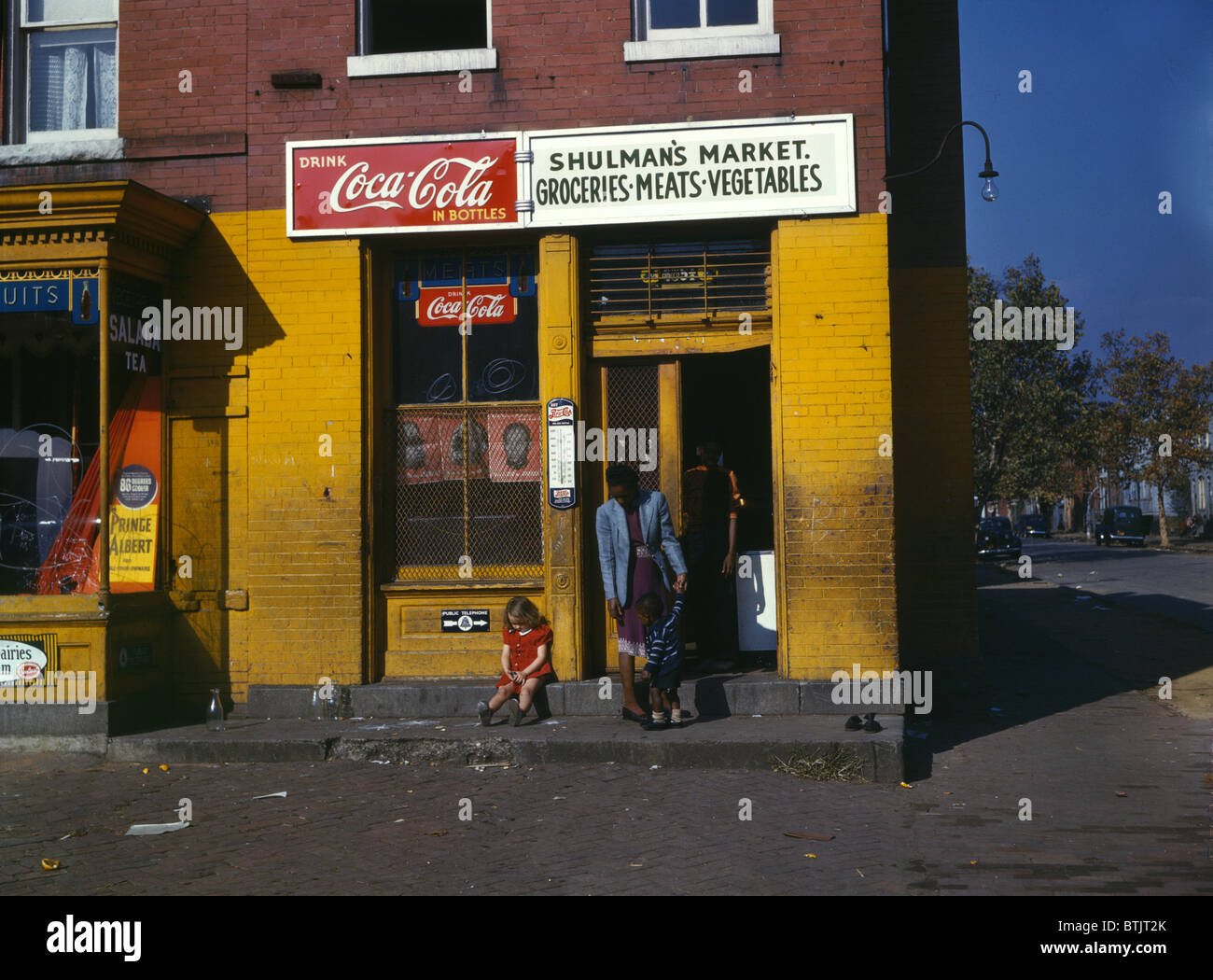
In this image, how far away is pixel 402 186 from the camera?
9.00 meters

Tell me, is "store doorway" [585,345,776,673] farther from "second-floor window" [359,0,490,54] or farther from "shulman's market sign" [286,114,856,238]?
"second-floor window" [359,0,490,54]

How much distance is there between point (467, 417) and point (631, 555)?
1934mm

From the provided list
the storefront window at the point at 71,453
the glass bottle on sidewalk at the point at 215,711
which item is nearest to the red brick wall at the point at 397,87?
Result: the storefront window at the point at 71,453

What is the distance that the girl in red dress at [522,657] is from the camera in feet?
27.8

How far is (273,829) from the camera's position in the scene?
20.7 ft

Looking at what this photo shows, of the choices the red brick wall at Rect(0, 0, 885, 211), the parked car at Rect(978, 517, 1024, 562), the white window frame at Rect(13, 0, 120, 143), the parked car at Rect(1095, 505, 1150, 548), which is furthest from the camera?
the parked car at Rect(1095, 505, 1150, 548)

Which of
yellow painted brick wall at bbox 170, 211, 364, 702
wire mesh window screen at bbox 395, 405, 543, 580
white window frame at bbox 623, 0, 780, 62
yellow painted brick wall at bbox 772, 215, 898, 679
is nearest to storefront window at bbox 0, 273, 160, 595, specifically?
yellow painted brick wall at bbox 170, 211, 364, 702

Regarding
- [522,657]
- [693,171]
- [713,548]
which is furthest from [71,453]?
[693,171]

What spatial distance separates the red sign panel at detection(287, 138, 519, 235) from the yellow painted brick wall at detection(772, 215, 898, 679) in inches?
99.9

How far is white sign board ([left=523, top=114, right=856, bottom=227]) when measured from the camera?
341 inches

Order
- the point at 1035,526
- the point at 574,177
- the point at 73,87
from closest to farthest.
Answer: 1. the point at 574,177
2. the point at 73,87
3. the point at 1035,526

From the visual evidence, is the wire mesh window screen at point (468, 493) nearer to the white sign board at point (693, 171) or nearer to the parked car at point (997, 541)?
the white sign board at point (693, 171)

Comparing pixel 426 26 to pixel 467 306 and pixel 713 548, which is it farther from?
pixel 713 548
